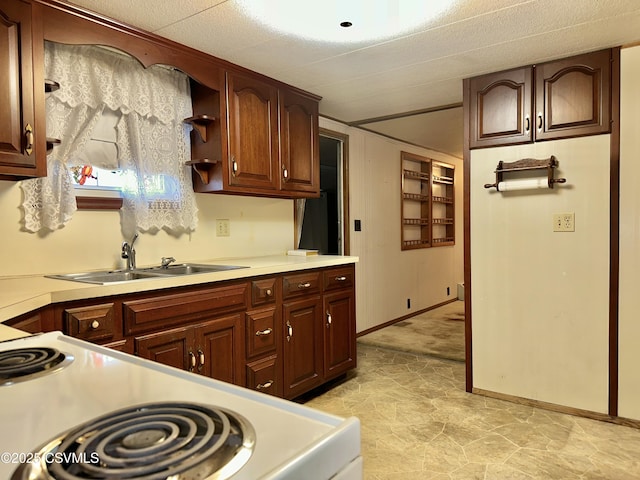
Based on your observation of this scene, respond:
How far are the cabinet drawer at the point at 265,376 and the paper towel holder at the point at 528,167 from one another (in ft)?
5.82

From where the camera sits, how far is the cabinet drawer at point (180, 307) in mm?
1857

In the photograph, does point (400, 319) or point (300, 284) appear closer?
point (300, 284)

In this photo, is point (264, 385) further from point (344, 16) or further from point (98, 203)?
point (344, 16)

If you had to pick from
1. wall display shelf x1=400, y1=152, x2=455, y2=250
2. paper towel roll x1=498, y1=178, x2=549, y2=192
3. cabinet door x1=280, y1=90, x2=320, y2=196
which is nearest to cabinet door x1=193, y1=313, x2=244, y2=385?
cabinet door x1=280, y1=90, x2=320, y2=196

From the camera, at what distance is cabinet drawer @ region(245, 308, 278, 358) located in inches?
93.7

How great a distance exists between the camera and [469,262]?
9.75 feet

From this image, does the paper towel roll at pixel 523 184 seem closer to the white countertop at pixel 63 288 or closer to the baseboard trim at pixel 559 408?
the baseboard trim at pixel 559 408

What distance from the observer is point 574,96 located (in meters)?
2.59

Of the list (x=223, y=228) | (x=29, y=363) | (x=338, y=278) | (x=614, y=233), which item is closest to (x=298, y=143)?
(x=223, y=228)

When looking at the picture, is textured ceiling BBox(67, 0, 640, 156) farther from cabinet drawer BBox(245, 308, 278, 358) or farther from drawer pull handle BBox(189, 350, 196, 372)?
drawer pull handle BBox(189, 350, 196, 372)

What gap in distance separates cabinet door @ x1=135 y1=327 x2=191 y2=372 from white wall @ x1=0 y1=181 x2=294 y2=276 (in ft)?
2.28

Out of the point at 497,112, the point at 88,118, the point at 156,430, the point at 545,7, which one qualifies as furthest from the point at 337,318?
the point at 156,430

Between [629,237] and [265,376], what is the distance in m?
2.18

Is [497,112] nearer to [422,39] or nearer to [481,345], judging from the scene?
[422,39]
